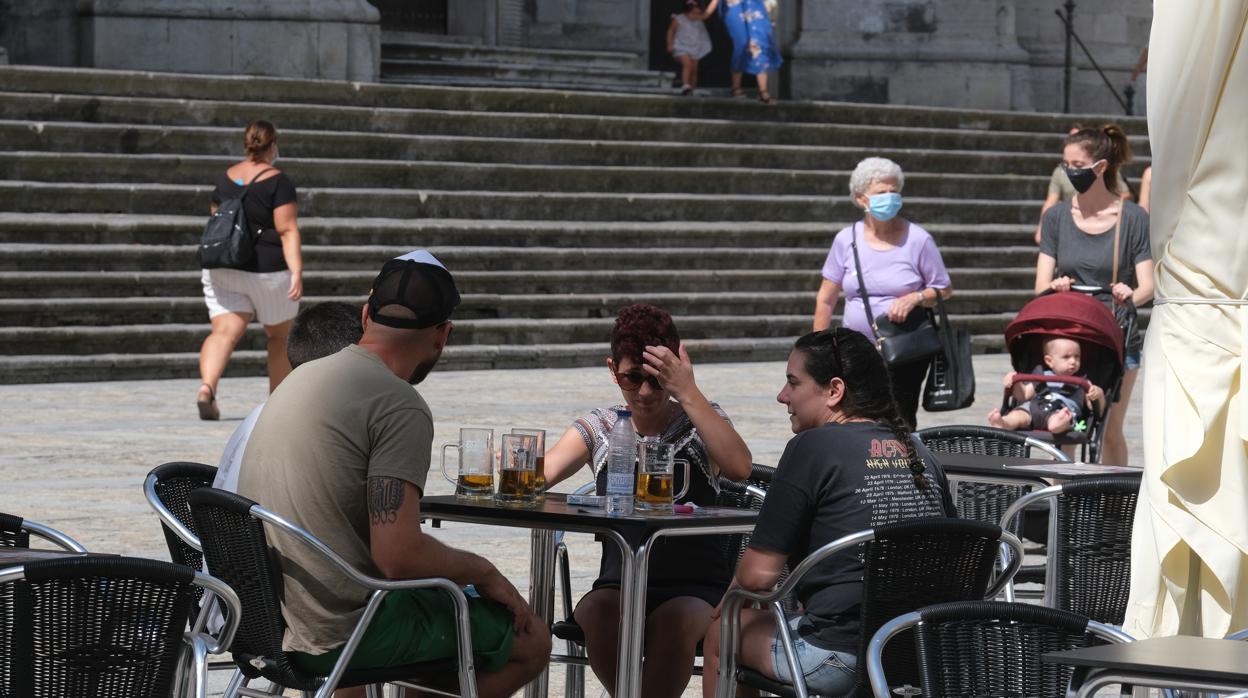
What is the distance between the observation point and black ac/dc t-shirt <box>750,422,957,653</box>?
4.59 meters

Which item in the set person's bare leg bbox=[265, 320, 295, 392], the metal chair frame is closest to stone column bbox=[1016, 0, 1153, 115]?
person's bare leg bbox=[265, 320, 295, 392]

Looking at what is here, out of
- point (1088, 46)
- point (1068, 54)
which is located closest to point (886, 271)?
point (1068, 54)

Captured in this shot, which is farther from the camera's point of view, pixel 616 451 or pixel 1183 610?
pixel 616 451

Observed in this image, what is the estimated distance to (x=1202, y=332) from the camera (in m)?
4.62

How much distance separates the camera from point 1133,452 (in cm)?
1090

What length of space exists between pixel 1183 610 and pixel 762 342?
12.0 m

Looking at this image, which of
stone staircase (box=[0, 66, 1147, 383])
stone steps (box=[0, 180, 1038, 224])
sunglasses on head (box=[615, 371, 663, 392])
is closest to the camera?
sunglasses on head (box=[615, 371, 663, 392])

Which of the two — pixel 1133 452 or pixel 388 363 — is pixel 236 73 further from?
pixel 388 363

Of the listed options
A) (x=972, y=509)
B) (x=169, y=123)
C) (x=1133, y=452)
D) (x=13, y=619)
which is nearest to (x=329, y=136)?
(x=169, y=123)

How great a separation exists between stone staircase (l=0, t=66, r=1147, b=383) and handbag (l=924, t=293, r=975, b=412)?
261 inches

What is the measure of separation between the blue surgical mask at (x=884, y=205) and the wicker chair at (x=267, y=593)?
14.6ft

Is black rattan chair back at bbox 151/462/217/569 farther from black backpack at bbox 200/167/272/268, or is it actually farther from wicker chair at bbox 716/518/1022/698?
black backpack at bbox 200/167/272/268

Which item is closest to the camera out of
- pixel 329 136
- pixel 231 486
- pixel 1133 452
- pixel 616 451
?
pixel 231 486

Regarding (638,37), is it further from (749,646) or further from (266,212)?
(749,646)
